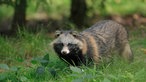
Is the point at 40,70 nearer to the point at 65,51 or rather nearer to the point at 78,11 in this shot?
the point at 65,51

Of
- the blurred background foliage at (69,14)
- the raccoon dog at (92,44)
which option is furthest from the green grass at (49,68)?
the blurred background foliage at (69,14)

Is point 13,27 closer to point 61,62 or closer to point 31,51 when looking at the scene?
point 31,51

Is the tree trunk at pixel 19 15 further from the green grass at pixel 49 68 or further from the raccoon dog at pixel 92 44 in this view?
the raccoon dog at pixel 92 44

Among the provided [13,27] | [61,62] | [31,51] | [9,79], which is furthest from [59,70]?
[13,27]

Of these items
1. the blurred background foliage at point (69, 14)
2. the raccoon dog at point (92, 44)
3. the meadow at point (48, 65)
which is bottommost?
the blurred background foliage at point (69, 14)

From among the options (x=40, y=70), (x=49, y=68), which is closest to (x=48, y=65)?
(x=49, y=68)

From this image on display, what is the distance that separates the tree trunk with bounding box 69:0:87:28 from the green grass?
290cm

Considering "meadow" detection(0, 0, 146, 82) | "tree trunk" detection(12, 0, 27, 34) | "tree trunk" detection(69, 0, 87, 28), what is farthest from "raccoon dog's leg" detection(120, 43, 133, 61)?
"tree trunk" detection(69, 0, 87, 28)

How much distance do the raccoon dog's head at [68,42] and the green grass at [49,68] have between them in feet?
0.93

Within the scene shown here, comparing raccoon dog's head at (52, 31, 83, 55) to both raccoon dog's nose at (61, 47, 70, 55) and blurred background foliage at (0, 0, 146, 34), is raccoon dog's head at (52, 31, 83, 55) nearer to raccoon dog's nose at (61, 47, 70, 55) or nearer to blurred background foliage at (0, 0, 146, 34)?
raccoon dog's nose at (61, 47, 70, 55)

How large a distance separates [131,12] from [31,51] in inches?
239

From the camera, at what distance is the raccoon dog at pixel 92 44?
279 inches

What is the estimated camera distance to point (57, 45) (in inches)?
282

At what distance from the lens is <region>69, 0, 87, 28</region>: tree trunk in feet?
40.1
